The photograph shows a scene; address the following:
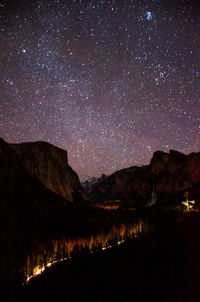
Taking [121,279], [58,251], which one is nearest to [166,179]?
[58,251]

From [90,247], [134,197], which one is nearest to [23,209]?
Result: [90,247]

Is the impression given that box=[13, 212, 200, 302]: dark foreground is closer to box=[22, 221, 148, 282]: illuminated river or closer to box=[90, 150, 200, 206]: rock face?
box=[22, 221, 148, 282]: illuminated river

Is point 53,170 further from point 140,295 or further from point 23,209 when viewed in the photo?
point 140,295

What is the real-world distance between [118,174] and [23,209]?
9954 cm

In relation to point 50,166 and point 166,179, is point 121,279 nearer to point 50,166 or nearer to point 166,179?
point 50,166

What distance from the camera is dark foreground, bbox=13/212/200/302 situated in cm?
313

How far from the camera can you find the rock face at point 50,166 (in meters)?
37.8

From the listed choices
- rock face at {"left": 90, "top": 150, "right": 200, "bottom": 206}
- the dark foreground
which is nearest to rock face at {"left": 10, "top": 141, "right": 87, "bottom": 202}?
rock face at {"left": 90, "top": 150, "right": 200, "bottom": 206}

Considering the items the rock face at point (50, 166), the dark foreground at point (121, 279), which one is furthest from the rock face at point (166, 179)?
the dark foreground at point (121, 279)

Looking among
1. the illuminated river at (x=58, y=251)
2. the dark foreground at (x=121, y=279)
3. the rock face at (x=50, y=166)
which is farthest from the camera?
the rock face at (x=50, y=166)

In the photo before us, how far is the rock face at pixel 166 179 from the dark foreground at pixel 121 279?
1312 inches

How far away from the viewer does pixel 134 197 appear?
173ft

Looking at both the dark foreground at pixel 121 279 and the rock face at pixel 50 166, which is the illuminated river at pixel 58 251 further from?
the rock face at pixel 50 166

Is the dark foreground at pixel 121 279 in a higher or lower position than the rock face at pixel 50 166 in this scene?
lower
